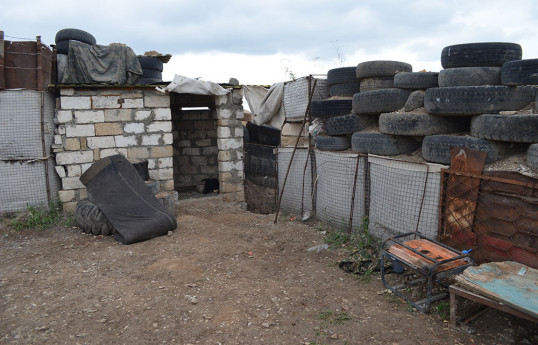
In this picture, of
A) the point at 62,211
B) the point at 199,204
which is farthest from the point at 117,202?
the point at 199,204

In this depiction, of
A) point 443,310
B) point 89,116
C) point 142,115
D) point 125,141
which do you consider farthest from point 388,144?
point 89,116

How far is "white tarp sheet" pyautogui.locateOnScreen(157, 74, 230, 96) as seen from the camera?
775cm

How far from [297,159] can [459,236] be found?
12.3 feet

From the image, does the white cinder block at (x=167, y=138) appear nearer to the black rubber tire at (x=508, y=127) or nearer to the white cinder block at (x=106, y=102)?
the white cinder block at (x=106, y=102)

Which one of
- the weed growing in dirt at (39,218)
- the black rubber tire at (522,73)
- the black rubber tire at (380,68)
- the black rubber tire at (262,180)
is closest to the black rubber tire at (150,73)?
the black rubber tire at (262,180)

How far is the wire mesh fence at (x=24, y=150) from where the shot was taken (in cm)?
699

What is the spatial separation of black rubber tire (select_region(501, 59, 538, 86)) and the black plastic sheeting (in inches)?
203

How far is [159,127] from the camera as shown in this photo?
26.2 ft

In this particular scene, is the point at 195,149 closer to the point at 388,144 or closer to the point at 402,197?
the point at 388,144

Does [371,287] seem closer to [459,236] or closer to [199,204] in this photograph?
[459,236]

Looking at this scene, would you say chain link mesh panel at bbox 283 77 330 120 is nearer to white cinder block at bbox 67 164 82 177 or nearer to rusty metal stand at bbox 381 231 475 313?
rusty metal stand at bbox 381 231 475 313

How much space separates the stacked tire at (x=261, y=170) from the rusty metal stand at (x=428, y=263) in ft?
14.6

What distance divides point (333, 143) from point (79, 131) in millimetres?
4767

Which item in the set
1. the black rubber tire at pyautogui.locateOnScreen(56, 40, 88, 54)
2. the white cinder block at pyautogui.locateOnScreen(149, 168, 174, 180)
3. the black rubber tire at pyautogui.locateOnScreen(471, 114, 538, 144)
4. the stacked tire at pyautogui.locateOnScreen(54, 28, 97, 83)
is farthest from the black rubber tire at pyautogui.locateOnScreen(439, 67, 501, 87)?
the black rubber tire at pyautogui.locateOnScreen(56, 40, 88, 54)
